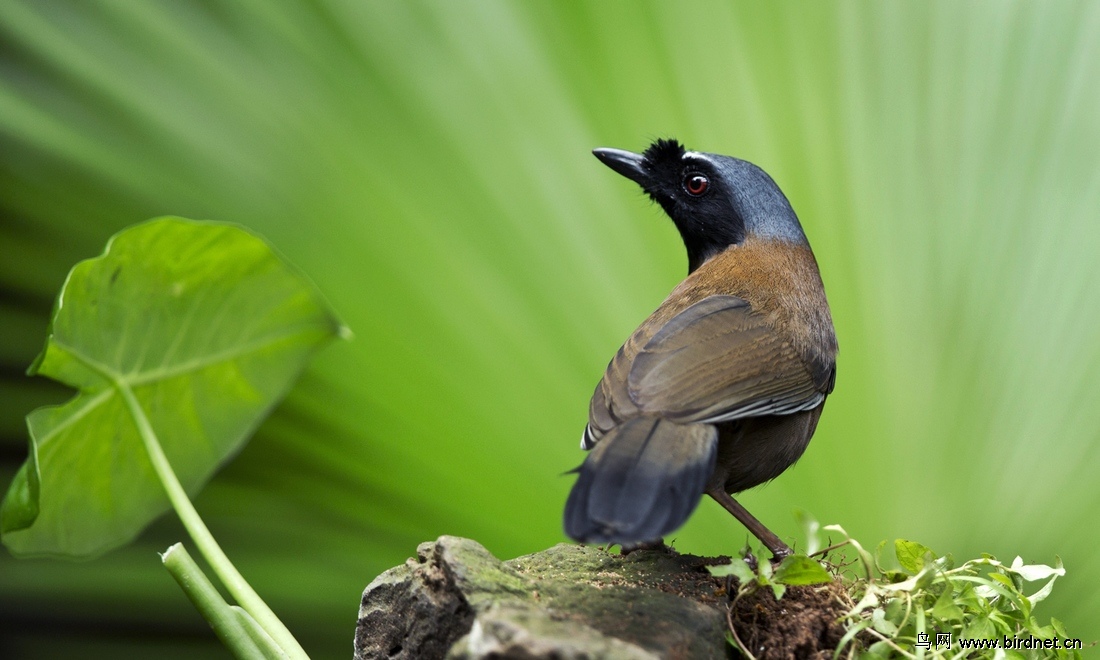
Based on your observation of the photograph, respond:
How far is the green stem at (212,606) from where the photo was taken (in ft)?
6.06

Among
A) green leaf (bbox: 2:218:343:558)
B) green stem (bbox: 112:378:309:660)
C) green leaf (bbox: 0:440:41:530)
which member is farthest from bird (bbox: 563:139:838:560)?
green leaf (bbox: 0:440:41:530)

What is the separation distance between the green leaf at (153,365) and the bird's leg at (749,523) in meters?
1.11

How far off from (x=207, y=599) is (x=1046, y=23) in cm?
303

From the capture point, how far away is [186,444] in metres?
2.63

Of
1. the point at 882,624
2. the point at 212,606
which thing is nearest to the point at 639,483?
the point at 882,624

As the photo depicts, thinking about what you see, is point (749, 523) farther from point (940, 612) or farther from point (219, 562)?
point (219, 562)

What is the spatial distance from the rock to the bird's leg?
24 cm

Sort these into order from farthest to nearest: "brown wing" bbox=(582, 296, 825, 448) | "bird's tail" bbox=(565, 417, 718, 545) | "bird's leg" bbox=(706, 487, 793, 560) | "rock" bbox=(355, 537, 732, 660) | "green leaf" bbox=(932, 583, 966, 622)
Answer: "bird's leg" bbox=(706, 487, 793, 560) → "brown wing" bbox=(582, 296, 825, 448) → "green leaf" bbox=(932, 583, 966, 622) → "bird's tail" bbox=(565, 417, 718, 545) → "rock" bbox=(355, 537, 732, 660)

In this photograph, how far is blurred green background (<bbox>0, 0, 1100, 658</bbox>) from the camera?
2.79 m

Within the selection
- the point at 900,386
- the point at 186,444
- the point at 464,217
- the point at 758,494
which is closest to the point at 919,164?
the point at 900,386

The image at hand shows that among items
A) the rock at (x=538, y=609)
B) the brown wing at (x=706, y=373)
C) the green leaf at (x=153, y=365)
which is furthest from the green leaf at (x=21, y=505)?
the brown wing at (x=706, y=373)

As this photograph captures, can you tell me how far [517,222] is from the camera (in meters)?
2.95

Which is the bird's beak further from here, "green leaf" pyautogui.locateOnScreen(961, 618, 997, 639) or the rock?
"green leaf" pyautogui.locateOnScreen(961, 618, 997, 639)

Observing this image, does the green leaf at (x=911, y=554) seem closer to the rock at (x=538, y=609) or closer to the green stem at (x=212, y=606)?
the rock at (x=538, y=609)
